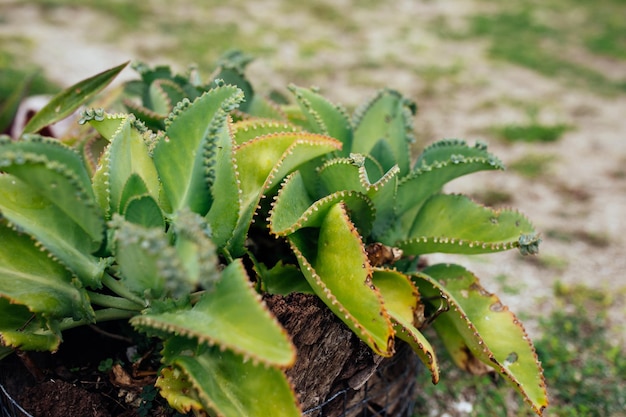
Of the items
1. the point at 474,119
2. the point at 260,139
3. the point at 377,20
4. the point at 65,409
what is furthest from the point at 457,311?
the point at 377,20

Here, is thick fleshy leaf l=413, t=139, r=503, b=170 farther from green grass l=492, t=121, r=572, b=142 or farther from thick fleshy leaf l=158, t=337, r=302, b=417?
green grass l=492, t=121, r=572, b=142

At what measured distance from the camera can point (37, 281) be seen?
40.2 inches

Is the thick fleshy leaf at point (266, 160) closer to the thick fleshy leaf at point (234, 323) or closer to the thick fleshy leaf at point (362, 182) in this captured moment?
the thick fleshy leaf at point (362, 182)

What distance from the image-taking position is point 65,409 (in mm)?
1122

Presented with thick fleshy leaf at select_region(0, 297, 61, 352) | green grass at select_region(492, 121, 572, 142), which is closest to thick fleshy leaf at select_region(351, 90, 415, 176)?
thick fleshy leaf at select_region(0, 297, 61, 352)

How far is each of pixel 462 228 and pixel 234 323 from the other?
62cm

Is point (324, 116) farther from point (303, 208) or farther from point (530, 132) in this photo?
point (530, 132)

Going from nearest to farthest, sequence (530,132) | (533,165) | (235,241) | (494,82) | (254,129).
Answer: (235,241)
(254,129)
(533,165)
(530,132)
(494,82)

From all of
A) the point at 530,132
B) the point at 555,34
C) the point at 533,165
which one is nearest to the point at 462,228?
the point at 533,165

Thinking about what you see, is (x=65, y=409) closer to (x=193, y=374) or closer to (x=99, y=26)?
(x=193, y=374)

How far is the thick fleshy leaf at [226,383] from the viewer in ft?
3.09

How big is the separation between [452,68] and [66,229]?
4.27m

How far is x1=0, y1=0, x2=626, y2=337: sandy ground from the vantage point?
2.67 metres

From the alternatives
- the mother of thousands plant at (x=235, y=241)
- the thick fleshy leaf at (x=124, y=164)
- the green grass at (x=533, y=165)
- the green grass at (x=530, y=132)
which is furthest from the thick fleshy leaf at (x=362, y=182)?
the green grass at (x=530, y=132)
